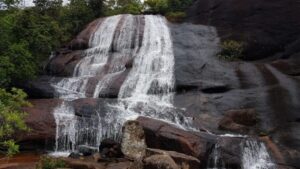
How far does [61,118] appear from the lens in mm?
24484

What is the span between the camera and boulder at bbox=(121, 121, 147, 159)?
20275 millimetres

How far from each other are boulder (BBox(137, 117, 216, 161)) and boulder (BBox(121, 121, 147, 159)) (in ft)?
1.19

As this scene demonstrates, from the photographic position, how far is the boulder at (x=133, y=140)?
2027 cm

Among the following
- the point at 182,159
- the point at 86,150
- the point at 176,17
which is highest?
the point at 176,17

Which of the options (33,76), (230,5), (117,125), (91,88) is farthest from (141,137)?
(230,5)

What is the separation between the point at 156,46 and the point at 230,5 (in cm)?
779

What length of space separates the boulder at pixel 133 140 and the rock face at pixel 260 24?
13.8m

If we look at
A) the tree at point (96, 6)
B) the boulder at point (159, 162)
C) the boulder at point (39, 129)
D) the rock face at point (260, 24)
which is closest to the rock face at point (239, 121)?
the boulder at point (159, 162)

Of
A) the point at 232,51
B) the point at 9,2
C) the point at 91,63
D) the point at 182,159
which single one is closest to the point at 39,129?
the point at 91,63

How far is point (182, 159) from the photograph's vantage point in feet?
59.0

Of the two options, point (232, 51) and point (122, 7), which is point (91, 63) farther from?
point (122, 7)

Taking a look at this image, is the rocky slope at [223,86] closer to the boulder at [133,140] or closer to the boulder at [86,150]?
the boulder at [133,140]

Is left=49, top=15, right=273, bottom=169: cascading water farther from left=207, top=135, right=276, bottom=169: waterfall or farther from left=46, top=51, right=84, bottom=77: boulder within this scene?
left=46, top=51, right=84, bottom=77: boulder

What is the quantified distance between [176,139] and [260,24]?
16.7m
